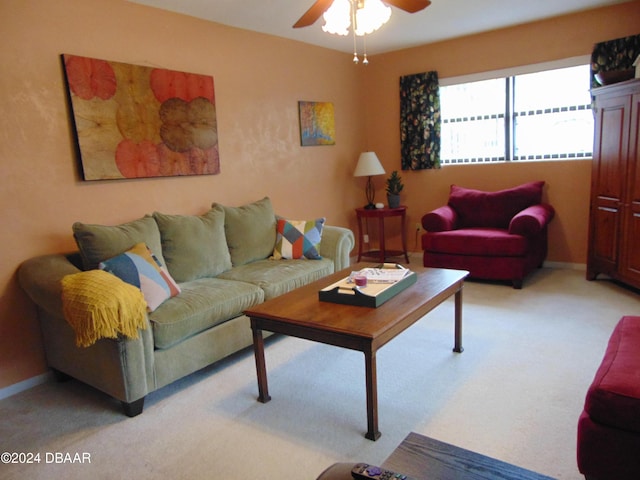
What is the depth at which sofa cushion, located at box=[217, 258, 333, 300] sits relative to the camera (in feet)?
10.0

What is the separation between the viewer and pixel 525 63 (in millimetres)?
4445

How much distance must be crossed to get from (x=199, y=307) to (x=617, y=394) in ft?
6.60

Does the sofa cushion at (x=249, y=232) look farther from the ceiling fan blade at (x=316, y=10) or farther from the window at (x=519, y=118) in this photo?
the window at (x=519, y=118)

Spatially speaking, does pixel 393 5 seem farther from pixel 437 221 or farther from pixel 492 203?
pixel 492 203

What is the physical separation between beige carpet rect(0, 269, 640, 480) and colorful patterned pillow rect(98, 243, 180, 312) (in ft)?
1.78

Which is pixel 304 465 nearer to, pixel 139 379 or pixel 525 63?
pixel 139 379

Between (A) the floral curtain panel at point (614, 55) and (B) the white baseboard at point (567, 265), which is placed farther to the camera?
(B) the white baseboard at point (567, 265)

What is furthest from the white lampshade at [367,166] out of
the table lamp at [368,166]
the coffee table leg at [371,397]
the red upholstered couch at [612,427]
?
the red upholstered couch at [612,427]

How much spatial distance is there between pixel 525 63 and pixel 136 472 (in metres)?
4.68

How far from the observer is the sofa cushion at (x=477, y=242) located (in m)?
3.93

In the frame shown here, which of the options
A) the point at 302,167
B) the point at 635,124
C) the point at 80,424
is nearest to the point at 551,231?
the point at 635,124

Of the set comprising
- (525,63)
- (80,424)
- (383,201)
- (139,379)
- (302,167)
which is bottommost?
(80,424)

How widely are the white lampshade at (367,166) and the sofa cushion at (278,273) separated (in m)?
1.67

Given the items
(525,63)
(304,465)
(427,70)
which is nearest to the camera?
(304,465)
